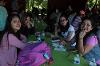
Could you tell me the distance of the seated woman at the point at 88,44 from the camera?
3.80m

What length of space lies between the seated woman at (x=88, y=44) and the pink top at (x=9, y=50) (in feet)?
2.91

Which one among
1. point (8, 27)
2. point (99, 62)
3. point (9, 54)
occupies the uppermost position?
point (8, 27)

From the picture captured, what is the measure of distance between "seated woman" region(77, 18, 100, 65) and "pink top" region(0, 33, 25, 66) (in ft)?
2.91

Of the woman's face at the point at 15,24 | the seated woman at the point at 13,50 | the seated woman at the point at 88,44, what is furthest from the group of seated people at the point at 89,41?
the woman's face at the point at 15,24

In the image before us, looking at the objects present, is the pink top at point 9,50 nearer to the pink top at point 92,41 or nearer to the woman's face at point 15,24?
the woman's face at point 15,24

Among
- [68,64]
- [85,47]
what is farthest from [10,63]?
[85,47]

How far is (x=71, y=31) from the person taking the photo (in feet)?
16.7

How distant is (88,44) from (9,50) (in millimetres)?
1058

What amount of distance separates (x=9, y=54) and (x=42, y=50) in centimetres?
41

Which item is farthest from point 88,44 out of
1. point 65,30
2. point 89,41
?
point 65,30

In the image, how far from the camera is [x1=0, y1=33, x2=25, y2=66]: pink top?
3444 millimetres

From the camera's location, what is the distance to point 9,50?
11.5ft

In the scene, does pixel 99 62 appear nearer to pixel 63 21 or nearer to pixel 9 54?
pixel 9 54

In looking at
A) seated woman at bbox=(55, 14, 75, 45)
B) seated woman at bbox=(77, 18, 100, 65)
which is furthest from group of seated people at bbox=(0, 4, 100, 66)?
seated woman at bbox=(55, 14, 75, 45)
